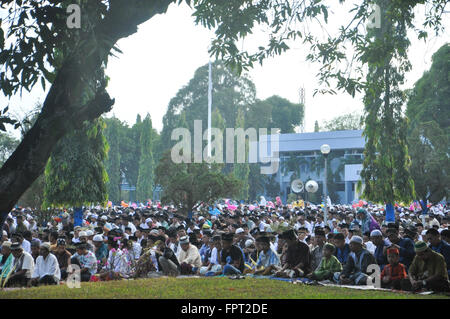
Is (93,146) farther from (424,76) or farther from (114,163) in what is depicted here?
(114,163)

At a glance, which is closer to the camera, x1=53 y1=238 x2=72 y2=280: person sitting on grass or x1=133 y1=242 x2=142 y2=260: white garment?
→ x1=53 y1=238 x2=72 y2=280: person sitting on grass

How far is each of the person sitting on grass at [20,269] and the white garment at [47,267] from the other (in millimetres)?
131

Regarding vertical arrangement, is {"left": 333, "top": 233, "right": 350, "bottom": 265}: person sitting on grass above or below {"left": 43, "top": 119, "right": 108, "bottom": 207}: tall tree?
below

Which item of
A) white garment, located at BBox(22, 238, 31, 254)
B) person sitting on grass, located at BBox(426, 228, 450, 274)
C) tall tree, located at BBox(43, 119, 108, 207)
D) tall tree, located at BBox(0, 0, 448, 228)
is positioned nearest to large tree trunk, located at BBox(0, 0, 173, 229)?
tall tree, located at BBox(0, 0, 448, 228)

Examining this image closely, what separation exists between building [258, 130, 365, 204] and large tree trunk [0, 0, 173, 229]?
4345 centimetres

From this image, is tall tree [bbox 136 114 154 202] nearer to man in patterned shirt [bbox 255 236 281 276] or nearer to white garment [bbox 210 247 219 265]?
white garment [bbox 210 247 219 265]

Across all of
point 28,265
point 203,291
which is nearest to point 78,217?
point 28,265

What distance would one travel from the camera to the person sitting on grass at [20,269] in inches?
401

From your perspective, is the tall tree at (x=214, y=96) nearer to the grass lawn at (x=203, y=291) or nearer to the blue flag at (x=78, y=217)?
the blue flag at (x=78, y=217)

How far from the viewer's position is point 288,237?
33.5 ft

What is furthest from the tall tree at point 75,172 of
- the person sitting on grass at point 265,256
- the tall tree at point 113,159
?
the tall tree at point 113,159

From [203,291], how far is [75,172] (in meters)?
10.8

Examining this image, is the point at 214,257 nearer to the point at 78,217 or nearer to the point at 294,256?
the point at 294,256

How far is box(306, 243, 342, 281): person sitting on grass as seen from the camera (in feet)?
31.6
